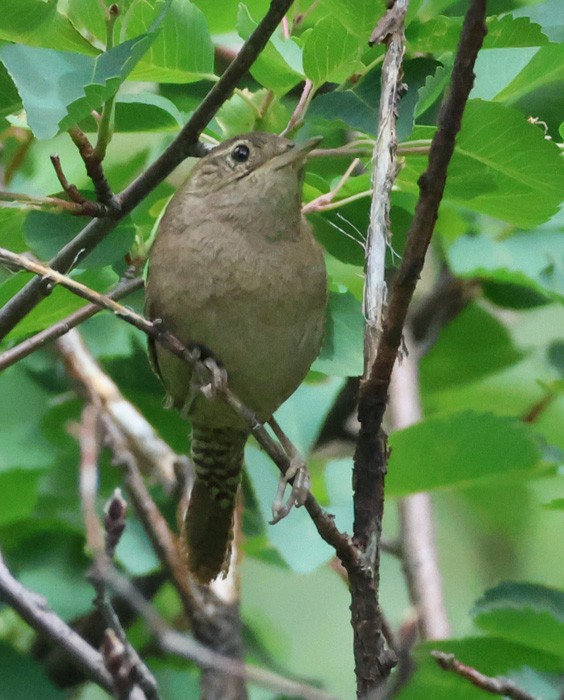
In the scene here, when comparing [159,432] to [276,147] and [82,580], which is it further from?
[276,147]

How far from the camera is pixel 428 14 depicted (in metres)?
2.26

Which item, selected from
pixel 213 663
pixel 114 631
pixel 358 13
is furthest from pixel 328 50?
pixel 114 631

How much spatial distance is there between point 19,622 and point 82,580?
0.41m

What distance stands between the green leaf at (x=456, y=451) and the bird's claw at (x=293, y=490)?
0.38 m

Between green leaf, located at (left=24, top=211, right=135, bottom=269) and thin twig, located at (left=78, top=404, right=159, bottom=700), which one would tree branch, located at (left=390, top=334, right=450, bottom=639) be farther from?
green leaf, located at (left=24, top=211, right=135, bottom=269)

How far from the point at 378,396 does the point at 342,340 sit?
2.70 feet

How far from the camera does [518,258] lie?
3.34m

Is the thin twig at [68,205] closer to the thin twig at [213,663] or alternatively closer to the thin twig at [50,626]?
the thin twig at [213,663]

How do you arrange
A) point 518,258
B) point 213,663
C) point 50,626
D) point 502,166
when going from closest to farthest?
point 213,663, point 502,166, point 50,626, point 518,258

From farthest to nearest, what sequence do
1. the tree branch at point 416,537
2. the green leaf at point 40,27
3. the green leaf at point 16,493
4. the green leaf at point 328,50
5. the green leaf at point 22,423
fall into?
the tree branch at point 416,537, the green leaf at point 22,423, the green leaf at point 16,493, the green leaf at point 328,50, the green leaf at point 40,27

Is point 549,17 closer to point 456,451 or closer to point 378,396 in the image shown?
point 378,396

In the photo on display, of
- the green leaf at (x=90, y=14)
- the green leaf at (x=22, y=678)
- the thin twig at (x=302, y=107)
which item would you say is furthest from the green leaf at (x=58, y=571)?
the green leaf at (x=90, y=14)

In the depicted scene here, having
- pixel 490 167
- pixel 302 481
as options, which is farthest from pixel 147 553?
pixel 490 167

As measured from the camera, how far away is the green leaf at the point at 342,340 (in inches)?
101
